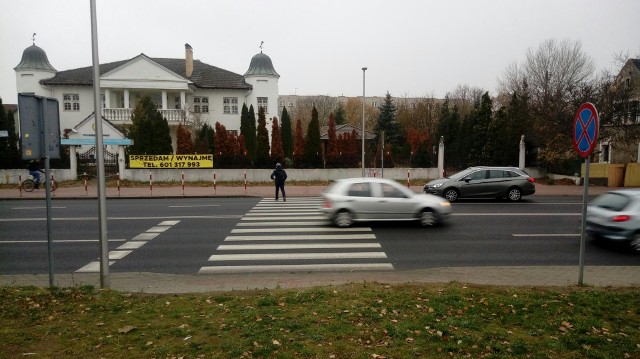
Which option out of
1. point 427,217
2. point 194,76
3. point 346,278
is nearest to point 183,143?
point 194,76

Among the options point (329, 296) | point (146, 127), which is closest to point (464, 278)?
point (329, 296)

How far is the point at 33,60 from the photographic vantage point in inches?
1735

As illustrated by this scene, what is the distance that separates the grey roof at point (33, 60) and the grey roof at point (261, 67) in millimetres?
21117

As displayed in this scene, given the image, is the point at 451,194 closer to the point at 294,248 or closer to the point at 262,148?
the point at 294,248

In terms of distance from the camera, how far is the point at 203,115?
147 feet

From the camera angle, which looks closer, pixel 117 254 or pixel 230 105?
pixel 117 254

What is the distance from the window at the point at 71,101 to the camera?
4291 cm

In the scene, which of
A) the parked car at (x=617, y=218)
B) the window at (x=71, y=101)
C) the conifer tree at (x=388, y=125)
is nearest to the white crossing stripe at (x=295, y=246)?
the parked car at (x=617, y=218)

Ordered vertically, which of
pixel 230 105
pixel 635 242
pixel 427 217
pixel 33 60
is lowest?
pixel 635 242

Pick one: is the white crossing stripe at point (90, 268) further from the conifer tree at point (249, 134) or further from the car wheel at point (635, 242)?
the conifer tree at point (249, 134)

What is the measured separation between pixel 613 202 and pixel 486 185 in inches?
354

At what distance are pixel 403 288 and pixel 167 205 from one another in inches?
623

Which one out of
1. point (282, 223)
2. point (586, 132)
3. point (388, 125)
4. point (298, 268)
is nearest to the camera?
point (586, 132)

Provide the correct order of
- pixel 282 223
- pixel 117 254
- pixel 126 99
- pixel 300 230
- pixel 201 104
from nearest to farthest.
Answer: pixel 117 254 < pixel 300 230 < pixel 282 223 < pixel 126 99 < pixel 201 104
